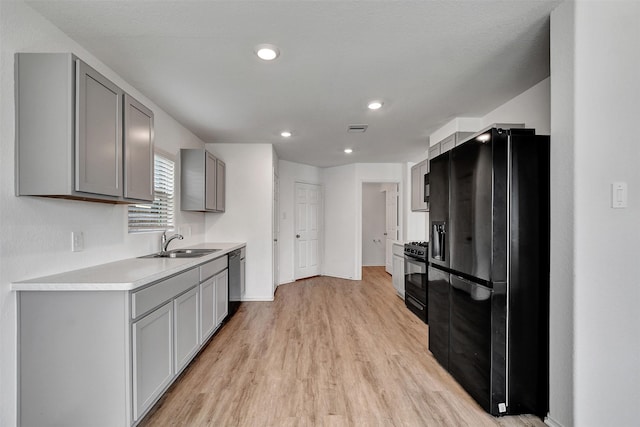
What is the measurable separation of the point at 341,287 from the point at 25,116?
4773 mm

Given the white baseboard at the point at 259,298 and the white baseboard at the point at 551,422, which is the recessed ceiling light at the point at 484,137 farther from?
the white baseboard at the point at 259,298

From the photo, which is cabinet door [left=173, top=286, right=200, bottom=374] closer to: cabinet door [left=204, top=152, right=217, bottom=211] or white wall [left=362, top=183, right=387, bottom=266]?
cabinet door [left=204, top=152, right=217, bottom=211]

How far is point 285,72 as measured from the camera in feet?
7.69

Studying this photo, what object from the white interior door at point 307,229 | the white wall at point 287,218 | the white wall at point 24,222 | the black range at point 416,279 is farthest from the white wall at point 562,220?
the white interior door at point 307,229

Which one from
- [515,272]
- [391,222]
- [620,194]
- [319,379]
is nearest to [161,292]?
[319,379]

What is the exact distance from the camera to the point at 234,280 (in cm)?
379

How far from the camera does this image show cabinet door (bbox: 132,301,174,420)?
1.65 meters

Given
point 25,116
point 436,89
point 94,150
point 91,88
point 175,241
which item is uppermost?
point 436,89

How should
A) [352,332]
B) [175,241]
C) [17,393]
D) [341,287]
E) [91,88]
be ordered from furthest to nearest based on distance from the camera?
[341,287] → [175,241] → [352,332] → [91,88] → [17,393]

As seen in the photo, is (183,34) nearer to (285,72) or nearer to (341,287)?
(285,72)

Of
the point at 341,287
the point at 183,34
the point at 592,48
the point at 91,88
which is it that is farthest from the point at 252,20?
the point at 341,287

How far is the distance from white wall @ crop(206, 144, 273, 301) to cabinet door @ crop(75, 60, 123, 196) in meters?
2.59

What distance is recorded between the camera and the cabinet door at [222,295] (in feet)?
10.2

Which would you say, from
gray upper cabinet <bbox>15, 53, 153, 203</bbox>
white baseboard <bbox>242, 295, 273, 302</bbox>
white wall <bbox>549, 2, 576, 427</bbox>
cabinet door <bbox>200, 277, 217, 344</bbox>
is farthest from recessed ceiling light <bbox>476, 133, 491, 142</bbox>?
white baseboard <bbox>242, 295, 273, 302</bbox>
